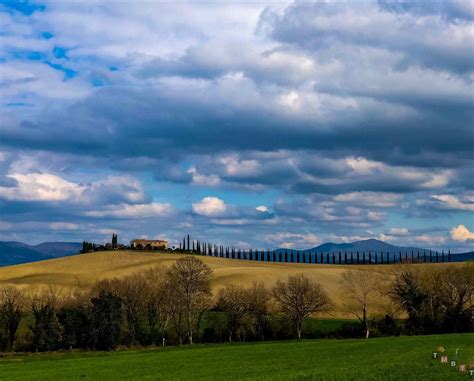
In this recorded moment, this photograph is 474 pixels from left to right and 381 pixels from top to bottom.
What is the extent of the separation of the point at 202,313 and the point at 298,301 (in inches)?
536

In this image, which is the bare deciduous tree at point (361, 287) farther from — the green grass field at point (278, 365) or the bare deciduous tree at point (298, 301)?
the green grass field at point (278, 365)

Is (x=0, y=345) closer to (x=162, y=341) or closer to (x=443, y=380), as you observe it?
(x=162, y=341)

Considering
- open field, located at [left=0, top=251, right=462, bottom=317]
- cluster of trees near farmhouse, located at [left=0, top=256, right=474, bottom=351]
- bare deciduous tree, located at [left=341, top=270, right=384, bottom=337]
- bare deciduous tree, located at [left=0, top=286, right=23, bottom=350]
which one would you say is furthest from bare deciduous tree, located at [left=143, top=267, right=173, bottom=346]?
open field, located at [left=0, top=251, right=462, bottom=317]

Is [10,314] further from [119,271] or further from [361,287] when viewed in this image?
[119,271]

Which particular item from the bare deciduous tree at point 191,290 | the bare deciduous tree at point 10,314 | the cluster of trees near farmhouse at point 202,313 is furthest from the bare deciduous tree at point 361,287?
the bare deciduous tree at point 10,314

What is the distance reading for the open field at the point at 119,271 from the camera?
483ft

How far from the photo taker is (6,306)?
310 feet

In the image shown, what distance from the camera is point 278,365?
167 ft

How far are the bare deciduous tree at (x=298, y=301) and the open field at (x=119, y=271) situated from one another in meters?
27.0

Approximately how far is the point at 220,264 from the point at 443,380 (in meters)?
157

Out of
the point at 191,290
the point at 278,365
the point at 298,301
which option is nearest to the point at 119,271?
the point at 191,290

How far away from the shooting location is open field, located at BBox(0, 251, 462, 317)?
483ft

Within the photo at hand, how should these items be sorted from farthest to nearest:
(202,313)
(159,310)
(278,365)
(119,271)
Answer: (119,271) < (159,310) < (202,313) < (278,365)

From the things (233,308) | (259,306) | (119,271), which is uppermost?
(119,271)
